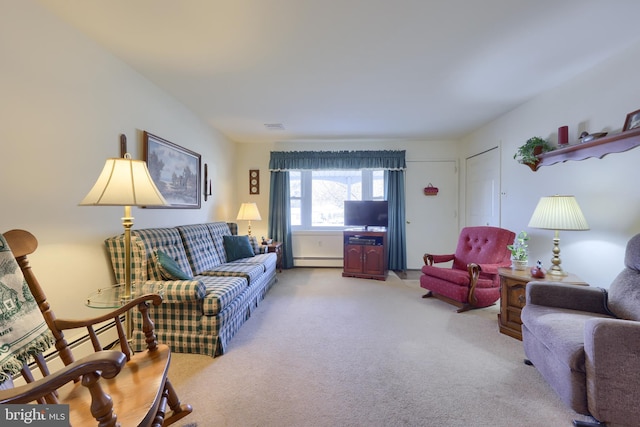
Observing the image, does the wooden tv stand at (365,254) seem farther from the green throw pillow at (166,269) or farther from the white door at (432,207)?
the green throw pillow at (166,269)

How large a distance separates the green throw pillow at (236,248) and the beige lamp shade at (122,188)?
220cm

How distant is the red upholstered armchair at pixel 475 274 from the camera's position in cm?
298

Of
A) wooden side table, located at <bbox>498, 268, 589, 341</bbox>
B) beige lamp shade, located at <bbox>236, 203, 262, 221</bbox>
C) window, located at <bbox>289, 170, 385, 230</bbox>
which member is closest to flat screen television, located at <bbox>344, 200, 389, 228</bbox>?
window, located at <bbox>289, 170, 385, 230</bbox>

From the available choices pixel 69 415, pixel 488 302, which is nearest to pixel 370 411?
pixel 69 415

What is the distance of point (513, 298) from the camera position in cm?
244

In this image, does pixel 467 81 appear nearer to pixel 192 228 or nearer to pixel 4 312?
pixel 192 228

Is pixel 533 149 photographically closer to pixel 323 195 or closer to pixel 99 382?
pixel 323 195

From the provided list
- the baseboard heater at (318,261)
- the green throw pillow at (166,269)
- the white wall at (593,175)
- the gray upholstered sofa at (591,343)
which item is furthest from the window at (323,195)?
the gray upholstered sofa at (591,343)

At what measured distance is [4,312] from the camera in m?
1.00

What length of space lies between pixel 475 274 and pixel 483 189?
1768 millimetres

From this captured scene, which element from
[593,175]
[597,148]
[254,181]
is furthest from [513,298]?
[254,181]

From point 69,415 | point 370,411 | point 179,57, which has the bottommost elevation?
point 370,411

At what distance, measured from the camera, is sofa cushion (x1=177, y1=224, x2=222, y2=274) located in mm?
2867

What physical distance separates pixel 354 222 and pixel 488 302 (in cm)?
224
